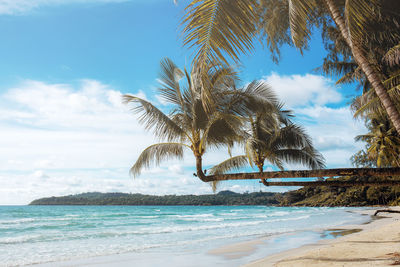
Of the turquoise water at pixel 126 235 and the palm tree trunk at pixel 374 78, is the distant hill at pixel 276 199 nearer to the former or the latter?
the turquoise water at pixel 126 235

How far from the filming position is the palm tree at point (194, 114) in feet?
18.9

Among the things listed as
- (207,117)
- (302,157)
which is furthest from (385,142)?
(207,117)

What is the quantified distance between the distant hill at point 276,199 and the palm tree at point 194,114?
46.1 meters

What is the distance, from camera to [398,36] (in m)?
6.63

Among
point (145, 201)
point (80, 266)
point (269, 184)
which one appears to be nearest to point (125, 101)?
point (269, 184)

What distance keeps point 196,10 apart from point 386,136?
23.6m

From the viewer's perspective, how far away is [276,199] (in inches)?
3565

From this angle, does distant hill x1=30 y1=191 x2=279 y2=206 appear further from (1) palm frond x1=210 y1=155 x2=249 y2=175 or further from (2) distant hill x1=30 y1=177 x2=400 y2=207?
(1) palm frond x1=210 y1=155 x2=249 y2=175

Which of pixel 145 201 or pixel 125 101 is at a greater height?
pixel 125 101

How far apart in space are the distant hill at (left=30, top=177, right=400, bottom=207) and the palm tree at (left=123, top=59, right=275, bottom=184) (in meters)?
46.1

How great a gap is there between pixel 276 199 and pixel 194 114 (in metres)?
89.8

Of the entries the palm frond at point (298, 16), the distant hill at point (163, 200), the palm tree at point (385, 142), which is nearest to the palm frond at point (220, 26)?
the palm frond at point (298, 16)

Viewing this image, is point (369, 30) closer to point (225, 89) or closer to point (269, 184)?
point (225, 89)

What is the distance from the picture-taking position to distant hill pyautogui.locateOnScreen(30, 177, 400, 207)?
167 ft
